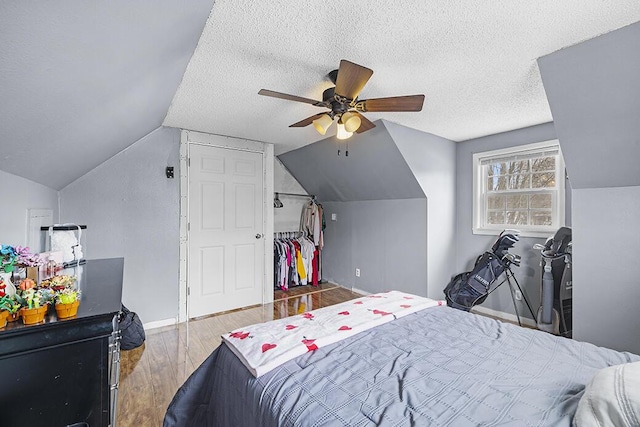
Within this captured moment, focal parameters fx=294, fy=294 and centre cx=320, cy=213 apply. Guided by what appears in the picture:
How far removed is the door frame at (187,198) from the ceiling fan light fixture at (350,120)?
2141mm

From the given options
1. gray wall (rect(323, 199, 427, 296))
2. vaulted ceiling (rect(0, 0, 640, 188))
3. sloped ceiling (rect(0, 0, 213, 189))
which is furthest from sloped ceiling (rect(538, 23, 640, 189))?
sloped ceiling (rect(0, 0, 213, 189))

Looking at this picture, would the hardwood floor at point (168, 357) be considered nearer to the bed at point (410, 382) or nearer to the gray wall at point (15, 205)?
the bed at point (410, 382)

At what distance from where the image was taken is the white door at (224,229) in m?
3.58

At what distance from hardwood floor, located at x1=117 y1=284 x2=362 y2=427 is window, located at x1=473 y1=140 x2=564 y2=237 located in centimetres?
245

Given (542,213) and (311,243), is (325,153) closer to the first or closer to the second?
(311,243)

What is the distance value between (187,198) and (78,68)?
2.36 meters

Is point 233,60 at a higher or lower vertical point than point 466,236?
higher

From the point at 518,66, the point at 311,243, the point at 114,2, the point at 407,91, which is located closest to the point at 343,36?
the point at 407,91

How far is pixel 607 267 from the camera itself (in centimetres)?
224

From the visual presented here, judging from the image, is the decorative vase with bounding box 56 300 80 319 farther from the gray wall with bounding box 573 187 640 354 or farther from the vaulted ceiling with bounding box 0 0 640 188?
the gray wall with bounding box 573 187 640 354

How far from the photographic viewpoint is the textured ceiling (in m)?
1.47

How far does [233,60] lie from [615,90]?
242 cm

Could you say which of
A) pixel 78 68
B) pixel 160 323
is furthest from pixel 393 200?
pixel 78 68

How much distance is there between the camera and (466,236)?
401cm
